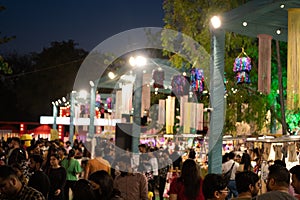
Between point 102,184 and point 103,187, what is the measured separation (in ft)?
0.10

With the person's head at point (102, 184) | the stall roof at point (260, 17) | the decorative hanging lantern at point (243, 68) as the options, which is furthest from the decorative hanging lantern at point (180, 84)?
the person's head at point (102, 184)

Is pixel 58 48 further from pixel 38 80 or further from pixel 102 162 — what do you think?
pixel 102 162

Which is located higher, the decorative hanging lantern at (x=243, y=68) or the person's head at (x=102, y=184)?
the decorative hanging lantern at (x=243, y=68)

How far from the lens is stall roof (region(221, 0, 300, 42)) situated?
8.97 metres

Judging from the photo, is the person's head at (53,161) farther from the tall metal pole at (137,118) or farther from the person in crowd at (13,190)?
the person in crowd at (13,190)

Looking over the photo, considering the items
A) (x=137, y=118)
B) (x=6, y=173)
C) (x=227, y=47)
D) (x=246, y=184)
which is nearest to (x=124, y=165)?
(x=246, y=184)

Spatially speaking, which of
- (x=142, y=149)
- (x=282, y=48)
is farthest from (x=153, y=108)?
(x=142, y=149)

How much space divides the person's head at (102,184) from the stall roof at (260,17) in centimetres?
534

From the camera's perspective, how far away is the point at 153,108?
22.9 meters

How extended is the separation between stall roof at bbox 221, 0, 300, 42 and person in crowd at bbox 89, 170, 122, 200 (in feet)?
17.6

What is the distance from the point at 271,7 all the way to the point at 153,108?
1420cm

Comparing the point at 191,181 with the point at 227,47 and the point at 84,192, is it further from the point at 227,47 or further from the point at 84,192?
the point at 227,47

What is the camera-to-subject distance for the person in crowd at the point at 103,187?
4.79 m

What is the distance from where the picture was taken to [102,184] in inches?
190
